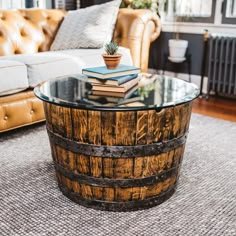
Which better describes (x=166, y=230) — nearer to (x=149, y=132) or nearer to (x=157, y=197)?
(x=157, y=197)

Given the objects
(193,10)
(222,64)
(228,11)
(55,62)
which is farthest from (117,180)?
(193,10)

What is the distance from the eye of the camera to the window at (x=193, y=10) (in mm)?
3865

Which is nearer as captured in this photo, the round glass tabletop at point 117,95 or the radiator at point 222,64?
the round glass tabletop at point 117,95

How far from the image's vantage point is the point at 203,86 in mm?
4020

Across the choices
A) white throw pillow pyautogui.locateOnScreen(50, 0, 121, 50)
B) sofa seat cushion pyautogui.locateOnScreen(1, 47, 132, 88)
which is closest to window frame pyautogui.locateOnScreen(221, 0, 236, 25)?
white throw pillow pyautogui.locateOnScreen(50, 0, 121, 50)

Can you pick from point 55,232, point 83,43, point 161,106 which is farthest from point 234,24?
point 55,232

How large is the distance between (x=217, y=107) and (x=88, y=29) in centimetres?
145

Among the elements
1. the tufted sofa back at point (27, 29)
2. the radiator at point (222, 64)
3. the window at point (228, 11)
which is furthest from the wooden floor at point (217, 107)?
the tufted sofa back at point (27, 29)

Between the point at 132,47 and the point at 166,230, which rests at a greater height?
the point at 132,47

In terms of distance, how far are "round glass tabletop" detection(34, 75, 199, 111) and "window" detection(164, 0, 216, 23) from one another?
2275 mm

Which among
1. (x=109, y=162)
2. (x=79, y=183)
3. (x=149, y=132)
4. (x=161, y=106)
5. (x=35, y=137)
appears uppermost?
(x=161, y=106)

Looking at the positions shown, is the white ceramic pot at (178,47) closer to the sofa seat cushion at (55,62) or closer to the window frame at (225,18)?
the window frame at (225,18)

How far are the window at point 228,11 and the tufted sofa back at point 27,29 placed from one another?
5.48ft

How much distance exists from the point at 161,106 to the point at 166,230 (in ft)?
1.64
